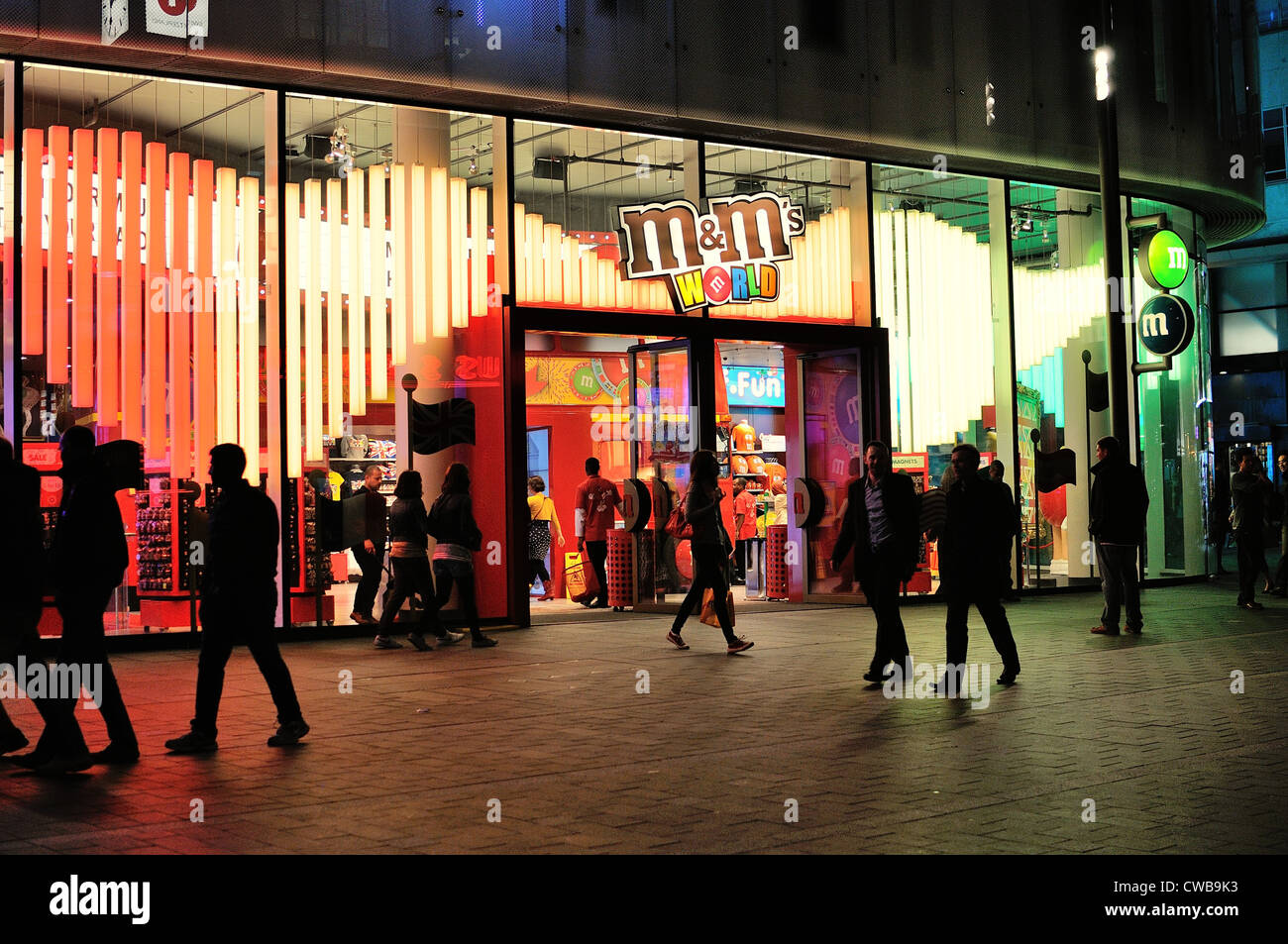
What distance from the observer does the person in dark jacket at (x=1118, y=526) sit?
13.5 meters

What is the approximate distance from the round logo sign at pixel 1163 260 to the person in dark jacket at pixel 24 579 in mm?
15758

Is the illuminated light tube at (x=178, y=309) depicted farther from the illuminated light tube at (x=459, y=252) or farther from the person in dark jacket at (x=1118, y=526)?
the person in dark jacket at (x=1118, y=526)

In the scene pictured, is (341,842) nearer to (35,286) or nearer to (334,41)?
(35,286)

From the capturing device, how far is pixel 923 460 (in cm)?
1753

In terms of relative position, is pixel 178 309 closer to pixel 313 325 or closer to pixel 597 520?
pixel 313 325

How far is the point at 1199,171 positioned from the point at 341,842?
18.0 meters

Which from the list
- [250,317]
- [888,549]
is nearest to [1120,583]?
[888,549]

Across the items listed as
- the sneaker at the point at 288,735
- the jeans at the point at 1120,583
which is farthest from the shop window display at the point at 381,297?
the jeans at the point at 1120,583

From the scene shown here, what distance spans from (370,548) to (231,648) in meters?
6.30

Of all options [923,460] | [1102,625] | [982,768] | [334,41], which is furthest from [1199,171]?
[982,768]

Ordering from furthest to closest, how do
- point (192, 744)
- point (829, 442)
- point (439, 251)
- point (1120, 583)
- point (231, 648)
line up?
point (829, 442) < point (439, 251) < point (1120, 583) < point (231, 648) < point (192, 744)

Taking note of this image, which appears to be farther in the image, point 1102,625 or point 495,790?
point 1102,625

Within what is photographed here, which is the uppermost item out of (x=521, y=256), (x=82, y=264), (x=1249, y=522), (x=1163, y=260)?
(x=1163, y=260)

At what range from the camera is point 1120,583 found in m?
13.6
